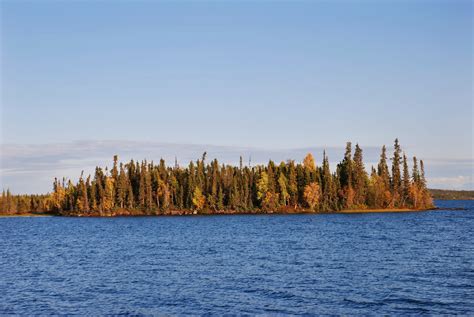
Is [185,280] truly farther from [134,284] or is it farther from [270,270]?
[270,270]

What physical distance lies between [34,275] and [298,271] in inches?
1084

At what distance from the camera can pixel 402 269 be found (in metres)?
54.1

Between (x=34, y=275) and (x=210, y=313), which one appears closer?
(x=210, y=313)

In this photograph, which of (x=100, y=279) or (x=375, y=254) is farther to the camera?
(x=375, y=254)

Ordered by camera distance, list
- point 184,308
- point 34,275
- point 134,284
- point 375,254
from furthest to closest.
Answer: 1. point 375,254
2. point 34,275
3. point 134,284
4. point 184,308

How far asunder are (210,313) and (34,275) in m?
27.0

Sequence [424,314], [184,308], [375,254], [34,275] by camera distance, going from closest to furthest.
A: [424,314] → [184,308] → [34,275] → [375,254]

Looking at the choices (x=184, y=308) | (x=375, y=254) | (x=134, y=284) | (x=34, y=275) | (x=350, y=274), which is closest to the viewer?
(x=184, y=308)

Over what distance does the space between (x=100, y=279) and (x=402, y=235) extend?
61.9 m

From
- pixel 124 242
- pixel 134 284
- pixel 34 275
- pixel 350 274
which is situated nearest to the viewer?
pixel 134 284

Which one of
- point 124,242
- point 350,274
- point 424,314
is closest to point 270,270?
point 350,274

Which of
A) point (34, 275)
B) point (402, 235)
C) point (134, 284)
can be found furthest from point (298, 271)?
point (402, 235)

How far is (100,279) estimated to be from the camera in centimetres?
5169

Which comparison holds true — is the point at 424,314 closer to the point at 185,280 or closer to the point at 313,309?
the point at 313,309
